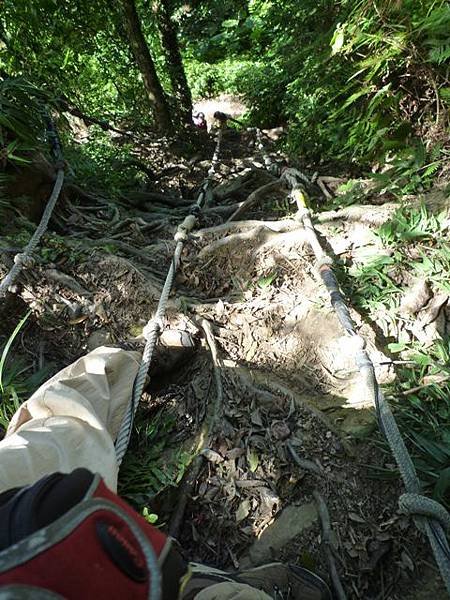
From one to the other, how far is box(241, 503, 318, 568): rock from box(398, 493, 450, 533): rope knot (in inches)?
17.9

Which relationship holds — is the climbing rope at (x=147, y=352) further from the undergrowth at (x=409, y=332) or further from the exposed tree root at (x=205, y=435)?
the undergrowth at (x=409, y=332)

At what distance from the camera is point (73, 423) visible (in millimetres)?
1576

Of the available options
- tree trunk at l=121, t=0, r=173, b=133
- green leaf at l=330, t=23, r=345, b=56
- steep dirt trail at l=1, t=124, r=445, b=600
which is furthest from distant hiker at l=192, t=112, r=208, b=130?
steep dirt trail at l=1, t=124, r=445, b=600

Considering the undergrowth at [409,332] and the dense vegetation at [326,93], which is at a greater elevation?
the dense vegetation at [326,93]

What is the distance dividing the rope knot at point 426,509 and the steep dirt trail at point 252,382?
33 centimetres

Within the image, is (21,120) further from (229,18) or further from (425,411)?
(229,18)

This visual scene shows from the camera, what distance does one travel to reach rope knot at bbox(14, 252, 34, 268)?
2.62m

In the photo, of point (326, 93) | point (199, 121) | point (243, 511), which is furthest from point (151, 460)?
point (199, 121)

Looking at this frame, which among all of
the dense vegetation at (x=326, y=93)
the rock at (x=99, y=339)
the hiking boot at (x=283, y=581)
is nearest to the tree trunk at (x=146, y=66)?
the dense vegetation at (x=326, y=93)

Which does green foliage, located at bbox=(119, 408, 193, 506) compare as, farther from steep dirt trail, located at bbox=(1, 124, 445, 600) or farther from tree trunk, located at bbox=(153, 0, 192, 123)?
tree trunk, located at bbox=(153, 0, 192, 123)

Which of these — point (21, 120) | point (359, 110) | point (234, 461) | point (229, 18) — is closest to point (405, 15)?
point (359, 110)

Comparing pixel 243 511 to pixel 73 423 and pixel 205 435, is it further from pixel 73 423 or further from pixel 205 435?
pixel 73 423

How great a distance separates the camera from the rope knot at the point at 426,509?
4.67ft

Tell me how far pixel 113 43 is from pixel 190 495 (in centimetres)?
671
